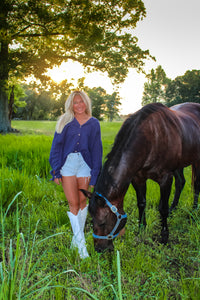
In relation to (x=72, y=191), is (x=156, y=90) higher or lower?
higher

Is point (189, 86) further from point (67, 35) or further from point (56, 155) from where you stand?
point (56, 155)

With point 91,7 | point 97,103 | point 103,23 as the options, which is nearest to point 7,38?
point 91,7

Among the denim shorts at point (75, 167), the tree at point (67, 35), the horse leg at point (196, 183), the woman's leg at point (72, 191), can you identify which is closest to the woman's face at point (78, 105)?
the denim shorts at point (75, 167)

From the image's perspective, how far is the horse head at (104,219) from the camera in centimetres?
230

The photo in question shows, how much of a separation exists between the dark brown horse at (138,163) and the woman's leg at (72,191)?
0.49 meters

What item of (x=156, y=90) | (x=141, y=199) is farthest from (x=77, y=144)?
(x=156, y=90)

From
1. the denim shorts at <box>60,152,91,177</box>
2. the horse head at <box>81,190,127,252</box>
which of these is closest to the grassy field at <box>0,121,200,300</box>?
the horse head at <box>81,190,127,252</box>

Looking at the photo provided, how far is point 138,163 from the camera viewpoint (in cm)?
263

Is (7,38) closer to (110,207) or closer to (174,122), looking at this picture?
(174,122)

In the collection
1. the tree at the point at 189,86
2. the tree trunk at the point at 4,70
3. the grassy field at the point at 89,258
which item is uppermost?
the tree at the point at 189,86

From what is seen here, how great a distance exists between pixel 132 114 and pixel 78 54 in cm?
1472

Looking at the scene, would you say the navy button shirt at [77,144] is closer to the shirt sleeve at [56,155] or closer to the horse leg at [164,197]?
the shirt sleeve at [56,155]

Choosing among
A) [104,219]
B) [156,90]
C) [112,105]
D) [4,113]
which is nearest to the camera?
[104,219]

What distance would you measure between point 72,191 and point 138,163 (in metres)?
0.98
